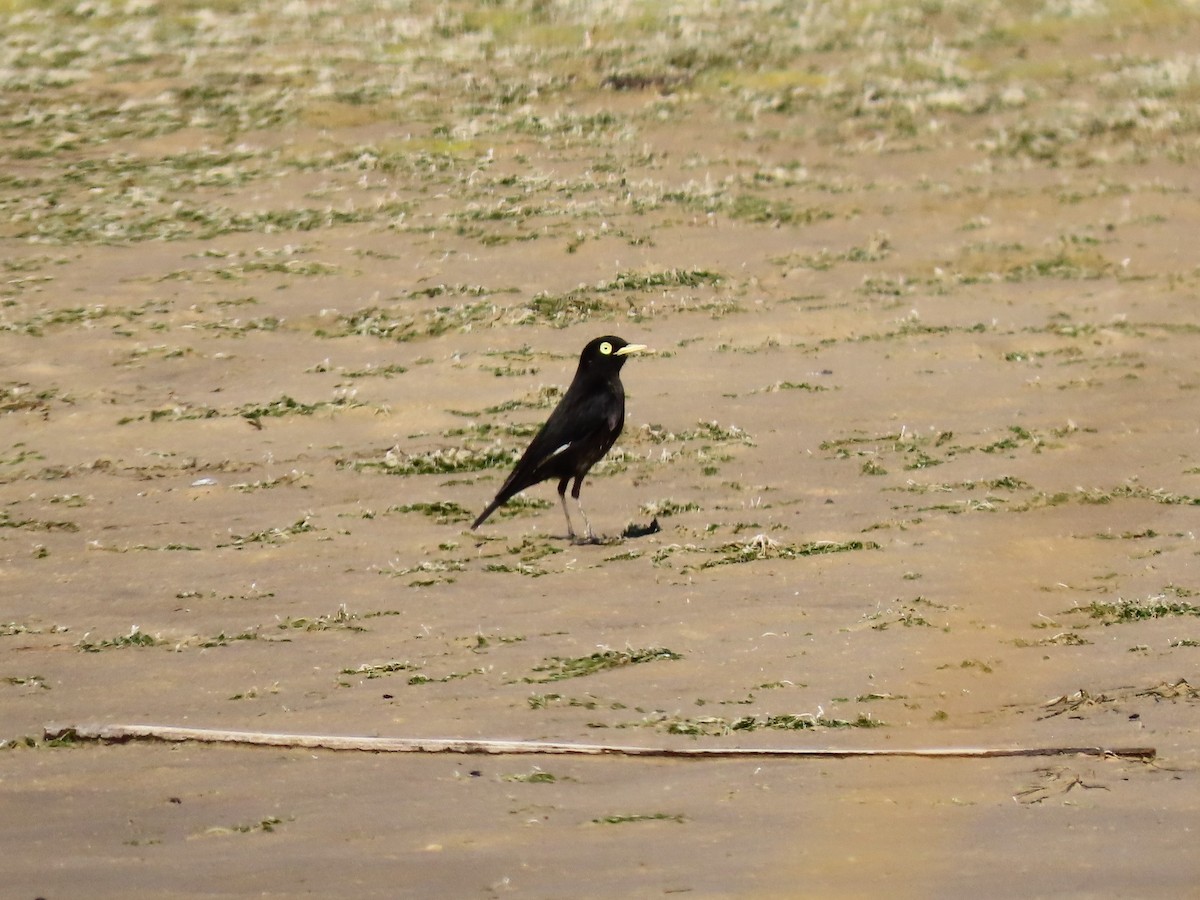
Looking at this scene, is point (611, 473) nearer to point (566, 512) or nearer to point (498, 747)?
point (566, 512)

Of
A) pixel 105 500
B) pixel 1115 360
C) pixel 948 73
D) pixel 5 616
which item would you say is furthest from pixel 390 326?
pixel 948 73

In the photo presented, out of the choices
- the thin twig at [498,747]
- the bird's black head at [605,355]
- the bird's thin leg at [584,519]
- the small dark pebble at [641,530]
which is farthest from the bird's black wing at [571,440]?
the thin twig at [498,747]

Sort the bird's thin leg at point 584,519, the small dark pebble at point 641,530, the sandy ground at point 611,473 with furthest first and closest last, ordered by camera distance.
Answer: the small dark pebble at point 641,530 < the bird's thin leg at point 584,519 < the sandy ground at point 611,473

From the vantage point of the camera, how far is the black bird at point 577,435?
42.9ft

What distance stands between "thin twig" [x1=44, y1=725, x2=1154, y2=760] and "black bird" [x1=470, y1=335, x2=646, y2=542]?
468 cm

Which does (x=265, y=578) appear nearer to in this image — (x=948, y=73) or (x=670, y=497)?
(x=670, y=497)

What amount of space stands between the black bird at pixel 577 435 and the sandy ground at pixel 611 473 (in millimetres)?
346

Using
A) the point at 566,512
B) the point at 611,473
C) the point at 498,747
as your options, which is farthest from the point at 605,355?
the point at 498,747

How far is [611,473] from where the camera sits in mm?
14719

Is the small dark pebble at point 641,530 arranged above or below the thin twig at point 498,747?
below

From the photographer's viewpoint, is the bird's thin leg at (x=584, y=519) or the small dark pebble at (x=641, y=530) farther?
the small dark pebble at (x=641, y=530)

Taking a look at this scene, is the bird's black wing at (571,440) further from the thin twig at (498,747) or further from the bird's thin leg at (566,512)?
the thin twig at (498,747)

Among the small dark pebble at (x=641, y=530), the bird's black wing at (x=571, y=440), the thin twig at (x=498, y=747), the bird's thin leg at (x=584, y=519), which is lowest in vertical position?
the small dark pebble at (x=641, y=530)

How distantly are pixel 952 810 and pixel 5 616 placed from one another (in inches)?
251
